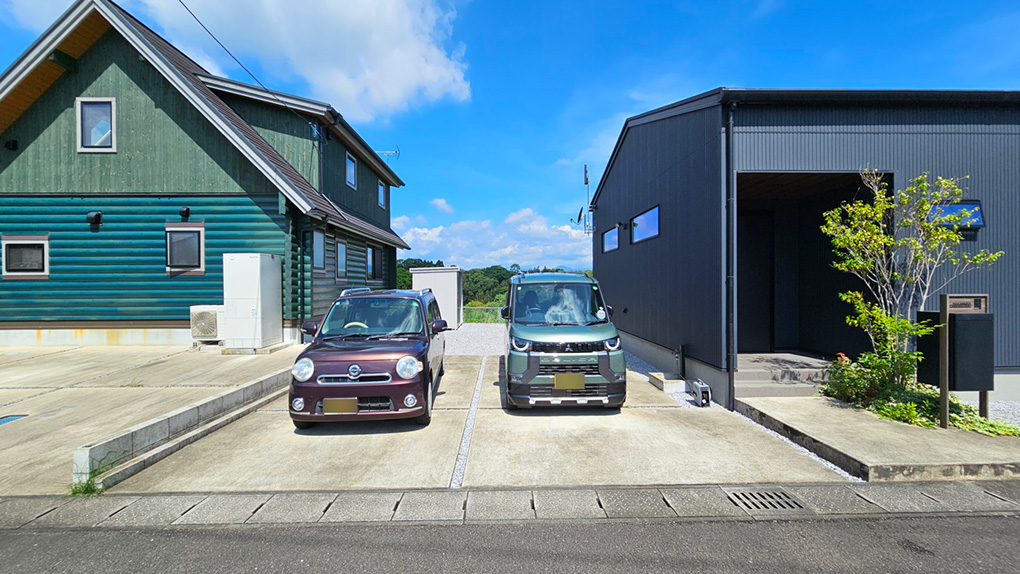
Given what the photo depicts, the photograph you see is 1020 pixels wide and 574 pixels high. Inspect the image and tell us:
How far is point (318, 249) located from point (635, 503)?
956cm

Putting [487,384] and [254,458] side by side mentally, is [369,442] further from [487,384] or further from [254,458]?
[487,384]

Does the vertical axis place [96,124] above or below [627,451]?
above

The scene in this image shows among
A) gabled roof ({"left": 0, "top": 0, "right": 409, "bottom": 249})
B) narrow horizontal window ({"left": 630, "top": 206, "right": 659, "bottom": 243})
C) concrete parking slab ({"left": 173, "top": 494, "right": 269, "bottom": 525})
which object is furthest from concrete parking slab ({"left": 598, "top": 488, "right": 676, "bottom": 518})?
gabled roof ({"left": 0, "top": 0, "right": 409, "bottom": 249})

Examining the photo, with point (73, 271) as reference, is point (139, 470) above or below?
below

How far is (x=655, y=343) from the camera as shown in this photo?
340 inches

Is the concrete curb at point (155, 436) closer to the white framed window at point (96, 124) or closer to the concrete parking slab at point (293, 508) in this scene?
the concrete parking slab at point (293, 508)

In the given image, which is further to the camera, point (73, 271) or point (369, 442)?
point (73, 271)

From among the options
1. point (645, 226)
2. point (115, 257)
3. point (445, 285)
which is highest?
point (645, 226)

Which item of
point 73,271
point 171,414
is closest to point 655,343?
point 171,414

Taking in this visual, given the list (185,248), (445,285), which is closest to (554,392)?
(185,248)

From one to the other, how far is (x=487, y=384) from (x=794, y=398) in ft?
14.8

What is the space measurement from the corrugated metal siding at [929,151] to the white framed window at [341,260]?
9988mm

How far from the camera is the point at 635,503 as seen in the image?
11.0 ft

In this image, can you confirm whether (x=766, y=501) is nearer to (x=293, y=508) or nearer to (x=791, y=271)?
(x=293, y=508)
